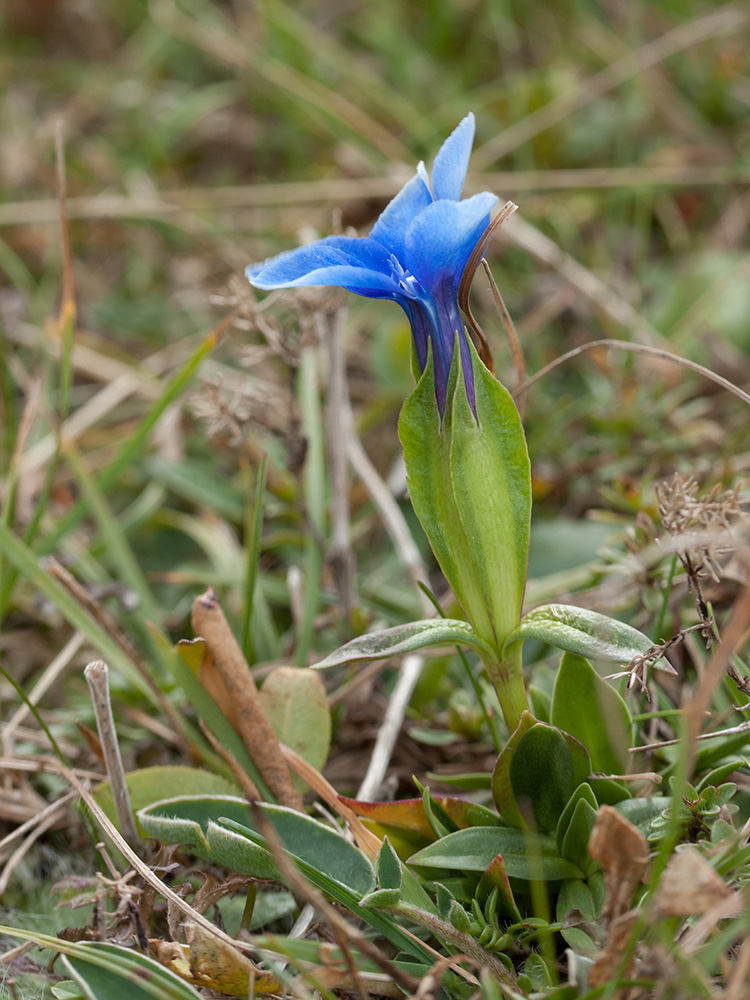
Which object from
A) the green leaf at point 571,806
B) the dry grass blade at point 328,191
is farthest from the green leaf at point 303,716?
the dry grass blade at point 328,191

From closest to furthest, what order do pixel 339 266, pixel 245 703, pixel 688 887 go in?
1. pixel 688 887
2. pixel 339 266
3. pixel 245 703

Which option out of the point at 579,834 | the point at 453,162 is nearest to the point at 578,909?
the point at 579,834

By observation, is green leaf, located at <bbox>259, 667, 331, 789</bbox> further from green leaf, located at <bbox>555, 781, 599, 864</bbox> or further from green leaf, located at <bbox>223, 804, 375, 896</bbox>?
green leaf, located at <bbox>555, 781, 599, 864</bbox>

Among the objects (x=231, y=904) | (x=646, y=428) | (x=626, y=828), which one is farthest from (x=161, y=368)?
(x=626, y=828)

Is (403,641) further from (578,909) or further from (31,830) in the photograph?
(31,830)

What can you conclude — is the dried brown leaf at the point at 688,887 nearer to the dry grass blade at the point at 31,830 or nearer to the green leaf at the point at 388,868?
the green leaf at the point at 388,868

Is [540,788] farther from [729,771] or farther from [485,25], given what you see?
[485,25]
